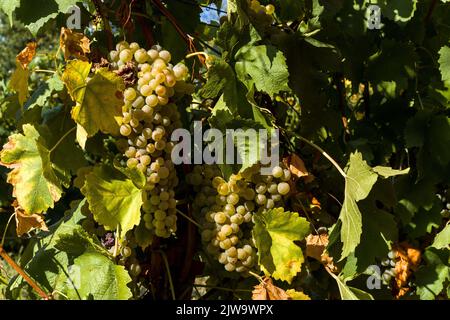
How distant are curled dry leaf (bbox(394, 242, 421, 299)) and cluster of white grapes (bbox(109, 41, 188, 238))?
830 mm

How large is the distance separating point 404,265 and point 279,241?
0.70 meters

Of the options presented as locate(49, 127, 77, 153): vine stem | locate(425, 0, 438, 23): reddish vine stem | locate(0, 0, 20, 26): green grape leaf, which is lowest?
locate(425, 0, 438, 23): reddish vine stem

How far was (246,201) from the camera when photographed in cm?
123

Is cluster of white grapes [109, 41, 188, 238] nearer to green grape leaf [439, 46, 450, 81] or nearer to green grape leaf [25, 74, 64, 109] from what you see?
green grape leaf [25, 74, 64, 109]

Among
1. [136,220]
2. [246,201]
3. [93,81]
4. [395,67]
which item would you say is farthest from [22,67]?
[395,67]

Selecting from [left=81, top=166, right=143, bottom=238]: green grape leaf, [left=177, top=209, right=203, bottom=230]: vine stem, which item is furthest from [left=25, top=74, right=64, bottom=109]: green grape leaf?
[left=177, top=209, right=203, bottom=230]: vine stem

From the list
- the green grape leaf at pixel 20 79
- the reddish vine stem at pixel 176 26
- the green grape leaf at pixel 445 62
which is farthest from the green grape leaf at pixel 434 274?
the green grape leaf at pixel 20 79

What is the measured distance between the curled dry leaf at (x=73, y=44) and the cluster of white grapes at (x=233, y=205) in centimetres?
31

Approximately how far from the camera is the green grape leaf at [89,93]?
104 centimetres

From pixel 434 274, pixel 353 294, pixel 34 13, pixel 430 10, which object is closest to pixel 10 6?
pixel 34 13

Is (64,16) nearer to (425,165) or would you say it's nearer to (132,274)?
(132,274)

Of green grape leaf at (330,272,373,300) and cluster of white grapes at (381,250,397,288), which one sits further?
cluster of white grapes at (381,250,397,288)

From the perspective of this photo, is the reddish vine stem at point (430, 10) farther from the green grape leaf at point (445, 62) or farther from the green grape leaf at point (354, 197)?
the green grape leaf at point (354, 197)

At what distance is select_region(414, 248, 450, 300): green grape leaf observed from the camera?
169cm
